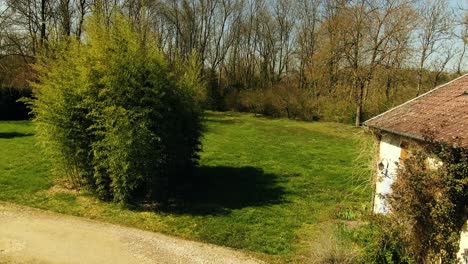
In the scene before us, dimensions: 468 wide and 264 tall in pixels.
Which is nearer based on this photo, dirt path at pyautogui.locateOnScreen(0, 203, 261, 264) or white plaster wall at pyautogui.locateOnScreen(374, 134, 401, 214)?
dirt path at pyautogui.locateOnScreen(0, 203, 261, 264)

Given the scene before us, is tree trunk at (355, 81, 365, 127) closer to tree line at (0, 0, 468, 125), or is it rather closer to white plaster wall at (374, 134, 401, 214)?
tree line at (0, 0, 468, 125)

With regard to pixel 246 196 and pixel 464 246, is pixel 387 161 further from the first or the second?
pixel 246 196

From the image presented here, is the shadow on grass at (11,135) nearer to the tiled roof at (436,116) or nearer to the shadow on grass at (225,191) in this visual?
the shadow on grass at (225,191)

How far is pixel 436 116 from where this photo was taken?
8914 millimetres

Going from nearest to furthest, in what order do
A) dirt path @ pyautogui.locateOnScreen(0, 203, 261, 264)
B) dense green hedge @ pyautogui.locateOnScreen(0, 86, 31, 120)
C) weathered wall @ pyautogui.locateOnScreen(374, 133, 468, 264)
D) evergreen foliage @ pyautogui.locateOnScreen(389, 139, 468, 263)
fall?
evergreen foliage @ pyautogui.locateOnScreen(389, 139, 468, 263), dirt path @ pyautogui.locateOnScreen(0, 203, 261, 264), weathered wall @ pyautogui.locateOnScreen(374, 133, 468, 264), dense green hedge @ pyautogui.locateOnScreen(0, 86, 31, 120)

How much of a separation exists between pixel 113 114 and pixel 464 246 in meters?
9.21

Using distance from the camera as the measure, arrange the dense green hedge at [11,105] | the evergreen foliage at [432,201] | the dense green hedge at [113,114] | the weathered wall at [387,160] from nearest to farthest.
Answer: the evergreen foliage at [432,201], the weathered wall at [387,160], the dense green hedge at [113,114], the dense green hedge at [11,105]

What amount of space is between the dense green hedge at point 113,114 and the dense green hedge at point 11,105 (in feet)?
62.7

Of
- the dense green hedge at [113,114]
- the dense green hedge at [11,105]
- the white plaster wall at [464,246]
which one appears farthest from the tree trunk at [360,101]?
the dense green hedge at [11,105]

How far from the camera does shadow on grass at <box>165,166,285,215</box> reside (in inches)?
494

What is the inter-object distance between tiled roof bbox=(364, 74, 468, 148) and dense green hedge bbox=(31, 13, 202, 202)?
6.03 m

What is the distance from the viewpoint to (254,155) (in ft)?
69.2

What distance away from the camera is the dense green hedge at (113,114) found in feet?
38.8

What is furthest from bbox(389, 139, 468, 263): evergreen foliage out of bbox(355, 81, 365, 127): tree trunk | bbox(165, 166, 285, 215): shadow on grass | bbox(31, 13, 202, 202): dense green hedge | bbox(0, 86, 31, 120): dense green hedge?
bbox(0, 86, 31, 120): dense green hedge
